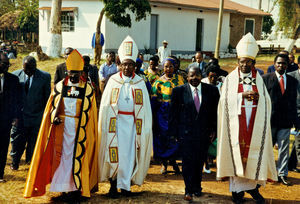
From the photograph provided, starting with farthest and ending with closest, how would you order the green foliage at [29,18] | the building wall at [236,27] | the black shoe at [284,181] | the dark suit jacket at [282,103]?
the building wall at [236,27]
the green foliage at [29,18]
the black shoe at [284,181]
the dark suit jacket at [282,103]

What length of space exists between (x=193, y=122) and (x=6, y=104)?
305 centimetres

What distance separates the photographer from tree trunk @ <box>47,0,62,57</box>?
20859 millimetres

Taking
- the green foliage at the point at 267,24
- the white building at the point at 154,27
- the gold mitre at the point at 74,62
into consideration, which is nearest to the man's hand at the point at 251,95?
the gold mitre at the point at 74,62

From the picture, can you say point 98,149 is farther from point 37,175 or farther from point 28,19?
point 28,19

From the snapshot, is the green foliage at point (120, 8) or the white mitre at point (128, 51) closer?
the white mitre at point (128, 51)

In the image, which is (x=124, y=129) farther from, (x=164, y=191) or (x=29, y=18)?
(x=29, y=18)

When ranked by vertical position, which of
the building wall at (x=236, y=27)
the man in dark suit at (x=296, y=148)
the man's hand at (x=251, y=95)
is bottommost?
the man in dark suit at (x=296, y=148)

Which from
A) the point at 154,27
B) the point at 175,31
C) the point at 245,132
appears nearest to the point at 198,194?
the point at 245,132

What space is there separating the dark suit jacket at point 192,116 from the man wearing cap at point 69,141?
1.28 metres

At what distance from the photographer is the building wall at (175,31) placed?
24.0m

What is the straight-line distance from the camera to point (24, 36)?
117 feet

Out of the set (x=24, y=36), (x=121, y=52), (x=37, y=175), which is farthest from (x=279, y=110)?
(x=24, y=36)

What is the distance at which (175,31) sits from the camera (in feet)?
90.6

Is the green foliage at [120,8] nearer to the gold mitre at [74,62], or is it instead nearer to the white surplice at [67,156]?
the gold mitre at [74,62]
